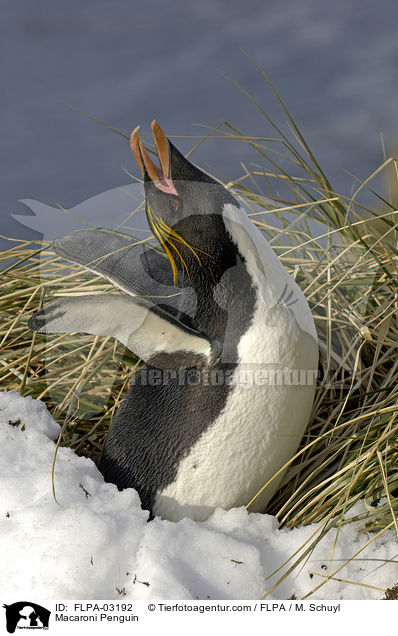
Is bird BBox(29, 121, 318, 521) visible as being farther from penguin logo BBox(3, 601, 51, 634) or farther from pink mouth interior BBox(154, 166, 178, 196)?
penguin logo BBox(3, 601, 51, 634)

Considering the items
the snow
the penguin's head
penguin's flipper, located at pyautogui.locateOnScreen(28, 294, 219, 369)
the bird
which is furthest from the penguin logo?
the penguin's head

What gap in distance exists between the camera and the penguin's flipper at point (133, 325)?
997 millimetres

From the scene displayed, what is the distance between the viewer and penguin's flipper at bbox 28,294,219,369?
997 millimetres

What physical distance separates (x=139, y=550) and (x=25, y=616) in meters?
0.18

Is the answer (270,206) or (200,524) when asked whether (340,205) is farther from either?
(200,524)

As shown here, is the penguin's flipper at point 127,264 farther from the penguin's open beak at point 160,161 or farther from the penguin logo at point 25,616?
the penguin logo at point 25,616

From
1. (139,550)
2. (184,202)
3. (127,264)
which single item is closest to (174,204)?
(184,202)

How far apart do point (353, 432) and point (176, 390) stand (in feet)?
1.22

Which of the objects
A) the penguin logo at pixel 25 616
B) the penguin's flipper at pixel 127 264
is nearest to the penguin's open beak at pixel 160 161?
the penguin's flipper at pixel 127 264

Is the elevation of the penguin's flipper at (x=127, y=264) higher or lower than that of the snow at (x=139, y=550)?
higher

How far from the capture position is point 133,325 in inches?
39.9

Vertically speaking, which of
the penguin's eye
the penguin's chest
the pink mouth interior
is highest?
the pink mouth interior

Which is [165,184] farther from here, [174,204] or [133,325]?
[133,325]

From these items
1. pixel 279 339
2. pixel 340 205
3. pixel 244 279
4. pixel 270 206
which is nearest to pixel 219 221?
pixel 244 279
